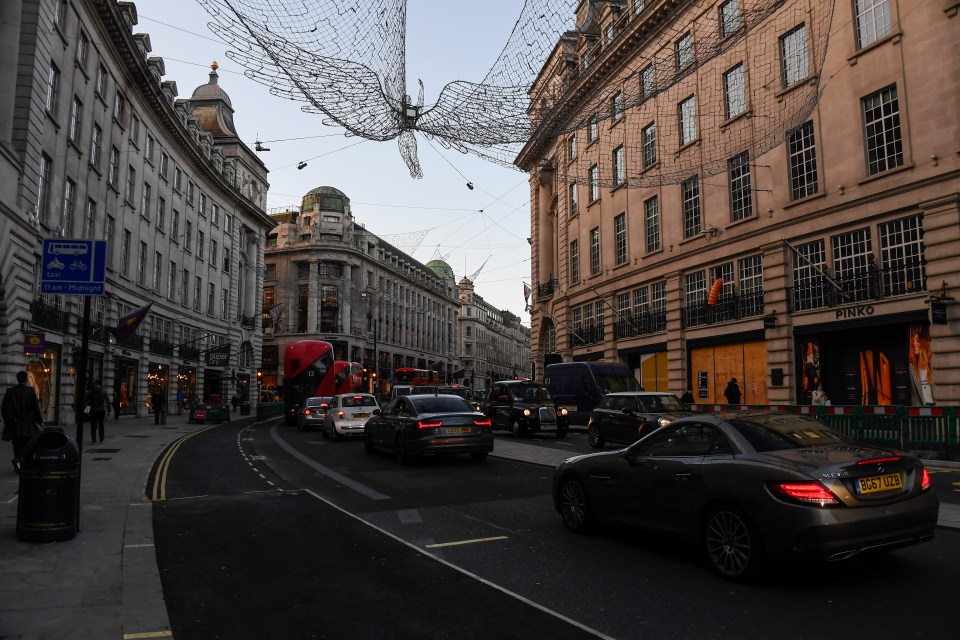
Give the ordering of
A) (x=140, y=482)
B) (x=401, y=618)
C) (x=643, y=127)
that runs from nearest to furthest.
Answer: (x=401, y=618)
(x=140, y=482)
(x=643, y=127)

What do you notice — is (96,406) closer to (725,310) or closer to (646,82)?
(646,82)

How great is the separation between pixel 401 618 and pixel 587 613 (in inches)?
53.8

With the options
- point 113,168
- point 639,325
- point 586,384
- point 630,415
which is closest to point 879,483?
point 630,415

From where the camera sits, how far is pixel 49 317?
2561 cm

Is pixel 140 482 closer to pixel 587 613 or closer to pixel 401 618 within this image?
pixel 401 618

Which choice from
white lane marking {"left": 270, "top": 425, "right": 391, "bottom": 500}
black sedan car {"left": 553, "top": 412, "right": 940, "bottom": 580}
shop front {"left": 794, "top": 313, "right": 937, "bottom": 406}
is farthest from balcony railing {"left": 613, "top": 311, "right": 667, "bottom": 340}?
black sedan car {"left": 553, "top": 412, "right": 940, "bottom": 580}

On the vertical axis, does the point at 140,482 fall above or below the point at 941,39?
below

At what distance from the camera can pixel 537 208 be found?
4947 cm

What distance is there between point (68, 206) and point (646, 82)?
25132mm

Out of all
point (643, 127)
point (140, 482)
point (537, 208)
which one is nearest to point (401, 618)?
point (140, 482)

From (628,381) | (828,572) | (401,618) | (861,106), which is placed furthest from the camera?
(628,381)

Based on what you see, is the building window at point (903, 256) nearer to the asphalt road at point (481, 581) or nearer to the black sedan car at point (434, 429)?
the black sedan car at point (434, 429)

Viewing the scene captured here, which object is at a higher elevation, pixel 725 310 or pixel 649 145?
pixel 649 145

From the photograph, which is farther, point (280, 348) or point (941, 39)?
point (280, 348)
